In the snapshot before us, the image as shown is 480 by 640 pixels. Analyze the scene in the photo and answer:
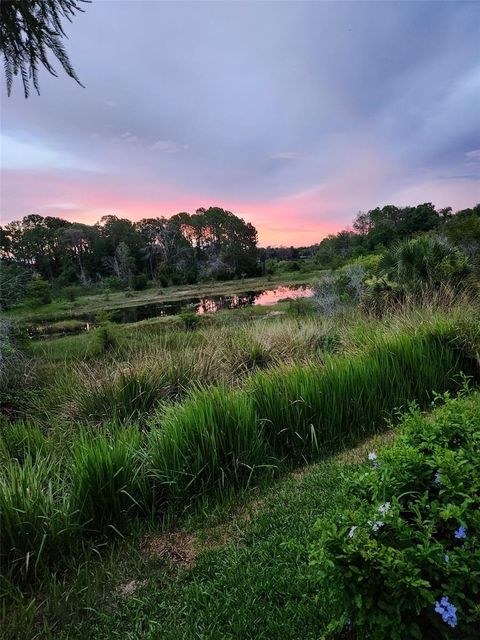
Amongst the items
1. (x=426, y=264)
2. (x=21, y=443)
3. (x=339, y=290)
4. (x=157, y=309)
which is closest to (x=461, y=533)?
(x=21, y=443)

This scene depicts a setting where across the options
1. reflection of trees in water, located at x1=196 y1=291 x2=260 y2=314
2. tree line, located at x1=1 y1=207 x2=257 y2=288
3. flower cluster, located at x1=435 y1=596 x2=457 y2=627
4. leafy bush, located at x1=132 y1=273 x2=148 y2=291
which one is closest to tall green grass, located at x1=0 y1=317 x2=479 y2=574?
flower cluster, located at x1=435 y1=596 x2=457 y2=627

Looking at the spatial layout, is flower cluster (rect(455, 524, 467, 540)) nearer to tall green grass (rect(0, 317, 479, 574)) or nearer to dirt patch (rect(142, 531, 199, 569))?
dirt patch (rect(142, 531, 199, 569))

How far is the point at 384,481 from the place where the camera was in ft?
4.96

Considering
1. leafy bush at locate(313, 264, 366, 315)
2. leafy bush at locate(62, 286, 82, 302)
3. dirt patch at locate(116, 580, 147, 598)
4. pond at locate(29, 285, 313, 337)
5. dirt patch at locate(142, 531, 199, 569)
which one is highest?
leafy bush at locate(313, 264, 366, 315)

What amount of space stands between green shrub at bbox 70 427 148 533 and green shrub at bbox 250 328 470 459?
1.33 metres

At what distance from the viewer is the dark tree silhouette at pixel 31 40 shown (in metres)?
2.09

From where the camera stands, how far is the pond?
21812mm

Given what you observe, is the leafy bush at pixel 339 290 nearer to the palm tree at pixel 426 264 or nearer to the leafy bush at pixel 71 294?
the palm tree at pixel 426 264

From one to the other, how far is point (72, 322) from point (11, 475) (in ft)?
73.6

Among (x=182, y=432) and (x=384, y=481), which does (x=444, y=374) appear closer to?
(x=182, y=432)

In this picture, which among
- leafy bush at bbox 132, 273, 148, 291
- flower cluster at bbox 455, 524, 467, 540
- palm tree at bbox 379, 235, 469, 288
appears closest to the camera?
flower cluster at bbox 455, 524, 467, 540

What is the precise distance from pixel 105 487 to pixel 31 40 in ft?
9.11

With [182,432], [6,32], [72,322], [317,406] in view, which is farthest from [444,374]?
[72,322]

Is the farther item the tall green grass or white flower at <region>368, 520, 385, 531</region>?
the tall green grass
